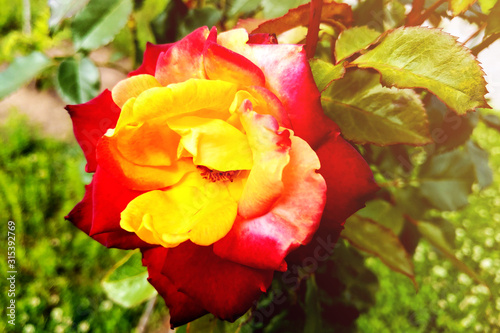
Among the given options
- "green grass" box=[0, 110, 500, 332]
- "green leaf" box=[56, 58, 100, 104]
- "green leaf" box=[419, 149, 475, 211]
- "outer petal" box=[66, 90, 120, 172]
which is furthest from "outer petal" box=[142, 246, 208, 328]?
"green grass" box=[0, 110, 500, 332]

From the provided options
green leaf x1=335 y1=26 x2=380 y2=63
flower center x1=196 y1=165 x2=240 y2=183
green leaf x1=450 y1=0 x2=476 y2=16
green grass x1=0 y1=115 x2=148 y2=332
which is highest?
green leaf x1=450 y1=0 x2=476 y2=16

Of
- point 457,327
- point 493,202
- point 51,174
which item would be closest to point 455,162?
point 457,327

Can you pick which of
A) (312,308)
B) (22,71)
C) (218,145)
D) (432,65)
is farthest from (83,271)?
(432,65)

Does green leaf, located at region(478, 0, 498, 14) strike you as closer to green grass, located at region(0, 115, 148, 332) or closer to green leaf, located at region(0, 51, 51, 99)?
green leaf, located at region(0, 51, 51, 99)

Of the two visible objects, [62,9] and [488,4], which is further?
[62,9]

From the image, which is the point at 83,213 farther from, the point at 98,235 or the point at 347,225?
the point at 347,225

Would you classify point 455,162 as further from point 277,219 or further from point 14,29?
point 14,29

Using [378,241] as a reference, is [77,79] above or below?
above
